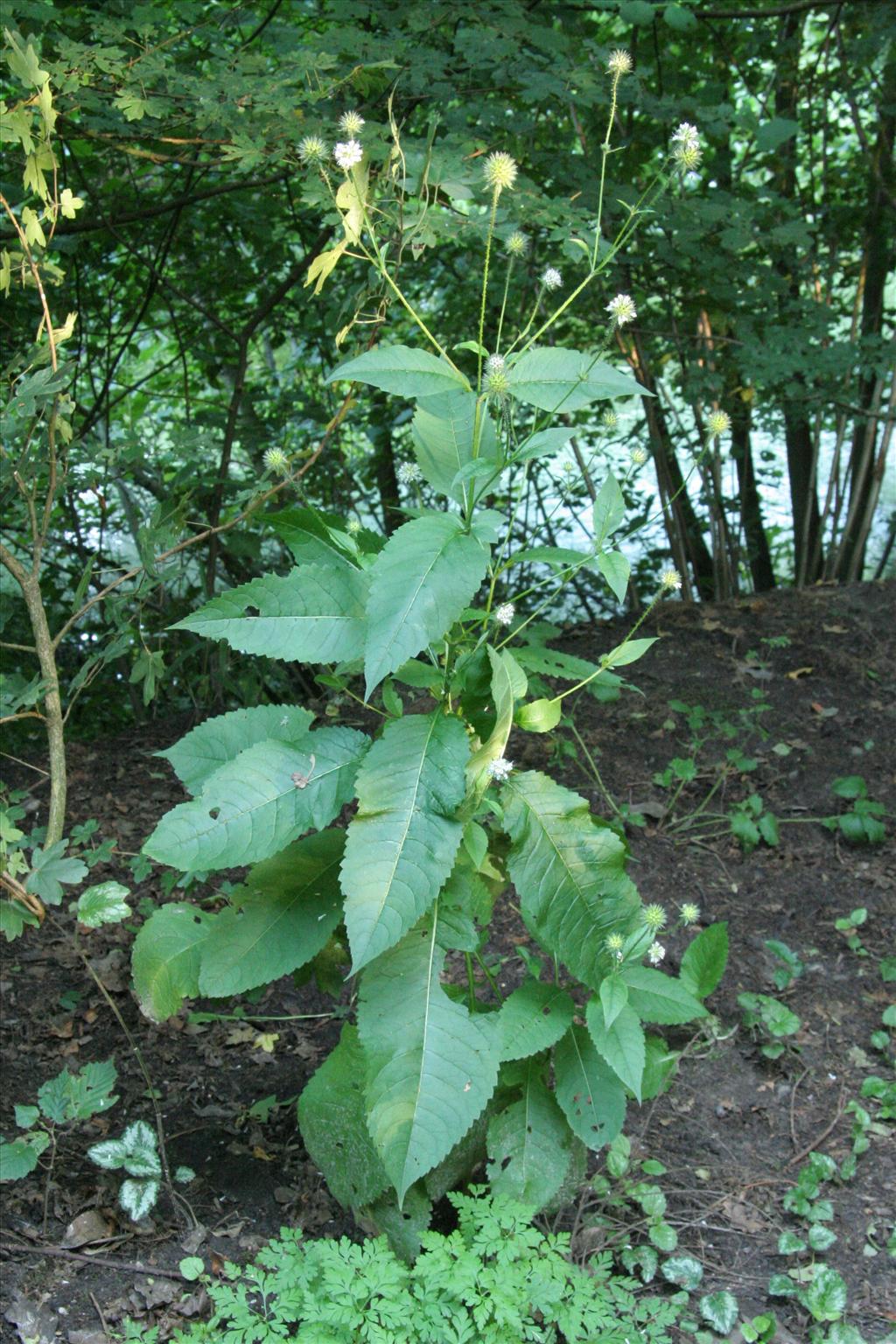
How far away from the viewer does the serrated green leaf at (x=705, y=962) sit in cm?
266

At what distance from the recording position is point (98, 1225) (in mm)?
2236

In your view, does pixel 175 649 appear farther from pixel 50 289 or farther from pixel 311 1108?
pixel 311 1108

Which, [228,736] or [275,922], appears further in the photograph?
[228,736]

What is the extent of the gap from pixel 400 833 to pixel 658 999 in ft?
2.58

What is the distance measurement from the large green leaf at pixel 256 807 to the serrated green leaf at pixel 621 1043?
0.60m

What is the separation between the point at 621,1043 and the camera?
2082 millimetres

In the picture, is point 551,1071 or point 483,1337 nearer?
point 483,1337

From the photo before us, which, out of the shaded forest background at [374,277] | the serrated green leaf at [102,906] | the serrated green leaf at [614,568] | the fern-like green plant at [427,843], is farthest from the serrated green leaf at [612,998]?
the shaded forest background at [374,277]

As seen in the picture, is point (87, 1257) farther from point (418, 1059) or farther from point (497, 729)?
point (497, 729)

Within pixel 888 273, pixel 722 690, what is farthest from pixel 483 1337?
pixel 888 273

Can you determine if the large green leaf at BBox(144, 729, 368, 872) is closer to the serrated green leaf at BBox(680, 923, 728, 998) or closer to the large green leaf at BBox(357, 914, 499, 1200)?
the large green leaf at BBox(357, 914, 499, 1200)

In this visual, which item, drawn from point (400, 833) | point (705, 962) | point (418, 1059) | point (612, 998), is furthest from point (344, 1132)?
point (705, 962)

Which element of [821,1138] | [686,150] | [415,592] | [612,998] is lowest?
[821,1138]

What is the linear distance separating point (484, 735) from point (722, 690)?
2429mm
